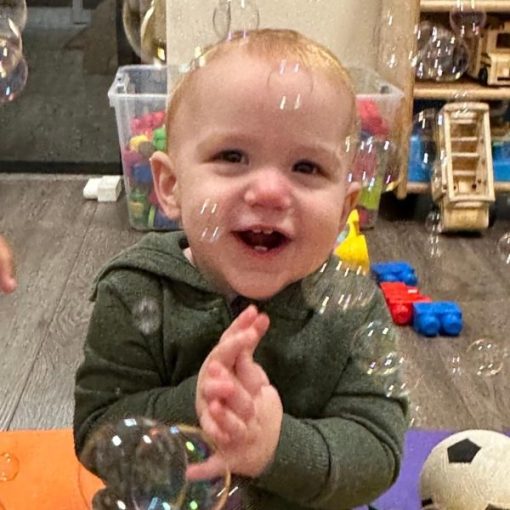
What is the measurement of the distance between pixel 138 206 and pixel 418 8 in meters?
0.73

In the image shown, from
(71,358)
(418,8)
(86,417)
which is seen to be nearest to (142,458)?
(86,417)

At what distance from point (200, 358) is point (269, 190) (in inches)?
6.7

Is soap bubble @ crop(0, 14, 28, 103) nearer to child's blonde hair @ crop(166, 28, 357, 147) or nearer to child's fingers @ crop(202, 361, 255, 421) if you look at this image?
child's blonde hair @ crop(166, 28, 357, 147)

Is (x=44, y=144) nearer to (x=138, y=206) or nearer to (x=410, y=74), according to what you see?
(x=138, y=206)

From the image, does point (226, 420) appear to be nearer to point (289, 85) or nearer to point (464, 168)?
point (289, 85)

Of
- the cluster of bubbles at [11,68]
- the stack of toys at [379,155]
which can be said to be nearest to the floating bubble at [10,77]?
the cluster of bubbles at [11,68]

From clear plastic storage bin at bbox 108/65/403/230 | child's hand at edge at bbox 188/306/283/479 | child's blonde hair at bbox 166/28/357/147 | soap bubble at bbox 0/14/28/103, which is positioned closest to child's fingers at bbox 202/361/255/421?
child's hand at edge at bbox 188/306/283/479

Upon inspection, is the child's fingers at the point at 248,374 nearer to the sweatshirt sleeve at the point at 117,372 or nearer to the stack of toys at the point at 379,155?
the sweatshirt sleeve at the point at 117,372

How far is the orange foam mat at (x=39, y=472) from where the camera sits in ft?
3.16

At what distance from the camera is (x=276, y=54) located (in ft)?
2.09

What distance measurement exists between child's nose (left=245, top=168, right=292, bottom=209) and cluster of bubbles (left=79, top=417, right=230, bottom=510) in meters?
0.16

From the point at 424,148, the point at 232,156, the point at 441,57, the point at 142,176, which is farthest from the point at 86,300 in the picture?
the point at 232,156

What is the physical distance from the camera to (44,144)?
263 centimetres

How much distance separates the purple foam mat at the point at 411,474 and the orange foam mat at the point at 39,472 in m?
0.32
